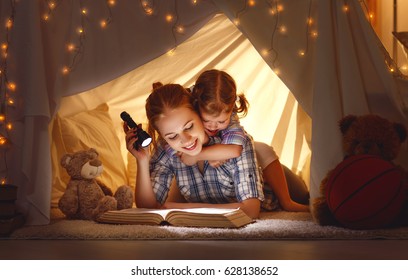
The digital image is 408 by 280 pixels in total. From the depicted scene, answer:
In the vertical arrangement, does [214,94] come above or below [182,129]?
above

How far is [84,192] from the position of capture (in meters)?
2.91

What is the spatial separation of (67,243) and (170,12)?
1.17 m

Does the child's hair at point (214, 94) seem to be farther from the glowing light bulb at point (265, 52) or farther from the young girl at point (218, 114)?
the glowing light bulb at point (265, 52)

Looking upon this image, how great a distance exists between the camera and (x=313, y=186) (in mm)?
2848

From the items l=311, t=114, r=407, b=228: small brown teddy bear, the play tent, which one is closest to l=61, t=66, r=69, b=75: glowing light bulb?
the play tent

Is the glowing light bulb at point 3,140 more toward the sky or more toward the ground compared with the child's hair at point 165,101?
more toward the ground

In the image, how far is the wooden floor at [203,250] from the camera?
79.4 inches

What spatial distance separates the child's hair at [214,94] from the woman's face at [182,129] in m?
0.06

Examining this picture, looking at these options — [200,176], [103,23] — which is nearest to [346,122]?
[200,176]

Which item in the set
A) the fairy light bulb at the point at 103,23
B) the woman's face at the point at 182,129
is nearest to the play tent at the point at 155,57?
the fairy light bulb at the point at 103,23

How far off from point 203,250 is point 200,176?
857mm

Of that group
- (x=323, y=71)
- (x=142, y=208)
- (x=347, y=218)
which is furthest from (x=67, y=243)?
(x=323, y=71)

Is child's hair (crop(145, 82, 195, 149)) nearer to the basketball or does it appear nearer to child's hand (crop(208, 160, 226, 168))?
child's hand (crop(208, 160, 226, 168))

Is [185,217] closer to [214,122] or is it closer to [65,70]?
[214,122]
